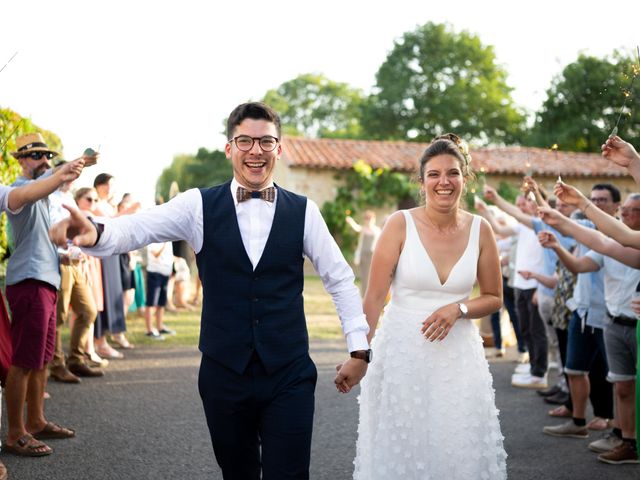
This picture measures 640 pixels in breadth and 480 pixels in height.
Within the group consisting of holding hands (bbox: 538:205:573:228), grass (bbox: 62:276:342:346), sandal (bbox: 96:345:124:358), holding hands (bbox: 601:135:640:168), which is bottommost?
grass (bbox: 62:276:342:346)

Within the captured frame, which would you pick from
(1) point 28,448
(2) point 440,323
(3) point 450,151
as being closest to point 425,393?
(2) point 440,323

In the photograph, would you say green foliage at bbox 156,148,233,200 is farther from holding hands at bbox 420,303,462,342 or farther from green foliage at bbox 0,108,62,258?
holding hands at bbox 420,303,462,342

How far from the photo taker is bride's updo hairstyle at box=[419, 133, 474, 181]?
A: 420 centimetres

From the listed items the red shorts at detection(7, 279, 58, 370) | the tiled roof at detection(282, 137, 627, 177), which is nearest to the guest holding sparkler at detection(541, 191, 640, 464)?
the red shorts at detection(7, 279, 58, 370)

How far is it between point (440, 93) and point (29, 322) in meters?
49.6

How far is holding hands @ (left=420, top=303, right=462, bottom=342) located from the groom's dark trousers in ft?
3.08

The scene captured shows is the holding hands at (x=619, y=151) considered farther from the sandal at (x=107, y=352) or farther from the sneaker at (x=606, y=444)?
the sandal at (x=107, y=352)

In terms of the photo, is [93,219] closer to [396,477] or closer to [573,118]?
[396,477]

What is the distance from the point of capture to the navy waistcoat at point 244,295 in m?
3.14

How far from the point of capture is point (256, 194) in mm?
3295

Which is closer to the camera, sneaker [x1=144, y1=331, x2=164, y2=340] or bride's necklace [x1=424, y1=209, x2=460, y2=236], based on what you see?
bride's necklace [x1=424, y1=209, x2=460, y2=236]

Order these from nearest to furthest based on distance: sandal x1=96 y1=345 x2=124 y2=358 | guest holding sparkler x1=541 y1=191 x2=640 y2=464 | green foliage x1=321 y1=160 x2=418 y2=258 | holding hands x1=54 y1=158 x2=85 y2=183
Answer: holding hands x1=54 y1=158 x2=85 y2=183 < guest holding sparkler x1=541 y1=191 x2=640 y2=464 < sandal x1=96 y1=345 x2=124 y2=358 < green foliage x1=321 y1=160 x2=418 y2=258

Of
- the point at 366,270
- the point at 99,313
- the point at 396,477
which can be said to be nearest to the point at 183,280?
the point at 366,270

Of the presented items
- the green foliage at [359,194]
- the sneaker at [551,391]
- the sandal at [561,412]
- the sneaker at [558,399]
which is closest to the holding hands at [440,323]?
the sandal at [561,412]
